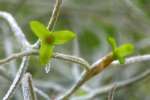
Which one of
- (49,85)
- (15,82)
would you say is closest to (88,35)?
(49,85)

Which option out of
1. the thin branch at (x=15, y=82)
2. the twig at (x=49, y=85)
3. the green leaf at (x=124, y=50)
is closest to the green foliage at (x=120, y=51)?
the green leaf at (x=124, y=50)

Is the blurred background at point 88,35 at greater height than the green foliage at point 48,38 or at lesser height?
greater

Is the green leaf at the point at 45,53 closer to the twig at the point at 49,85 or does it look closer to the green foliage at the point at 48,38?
the green foliage at the point at 48,38

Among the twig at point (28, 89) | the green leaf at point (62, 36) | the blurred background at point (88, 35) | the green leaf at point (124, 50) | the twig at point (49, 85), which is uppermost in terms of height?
the blurred background at point (88, 35)

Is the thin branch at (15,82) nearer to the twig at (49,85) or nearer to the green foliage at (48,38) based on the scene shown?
the green foliage at (48,38)

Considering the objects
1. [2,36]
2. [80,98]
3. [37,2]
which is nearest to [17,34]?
[80,98]

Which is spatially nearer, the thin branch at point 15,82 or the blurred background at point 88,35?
the thin branch at point 15,82

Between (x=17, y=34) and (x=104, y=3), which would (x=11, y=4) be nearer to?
(x=104, y=3)
